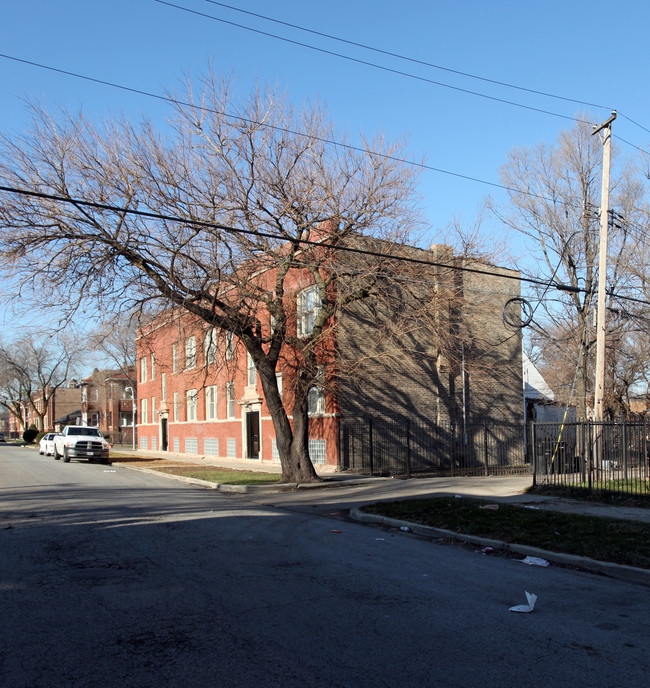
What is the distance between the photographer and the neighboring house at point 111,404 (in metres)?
75.5

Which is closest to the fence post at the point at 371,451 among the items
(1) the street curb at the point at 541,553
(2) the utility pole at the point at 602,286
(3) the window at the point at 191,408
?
(2) the utility pole at the point at 602,286

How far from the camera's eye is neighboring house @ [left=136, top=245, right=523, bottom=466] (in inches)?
800

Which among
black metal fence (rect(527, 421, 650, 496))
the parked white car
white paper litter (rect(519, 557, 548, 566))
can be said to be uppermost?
black metal fence (rect(527, 421, 650, 496))

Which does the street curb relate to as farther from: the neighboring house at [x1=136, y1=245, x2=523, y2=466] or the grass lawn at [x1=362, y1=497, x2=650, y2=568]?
the neighboring house at [x1=136, y1=245, x2=523, y2=466]

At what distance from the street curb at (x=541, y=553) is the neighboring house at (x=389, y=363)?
754 centimetres

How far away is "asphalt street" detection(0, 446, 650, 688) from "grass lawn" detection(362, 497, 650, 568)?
880 mm

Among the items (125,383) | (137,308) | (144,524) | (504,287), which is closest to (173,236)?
(137,308)

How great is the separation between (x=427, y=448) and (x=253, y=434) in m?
9.12

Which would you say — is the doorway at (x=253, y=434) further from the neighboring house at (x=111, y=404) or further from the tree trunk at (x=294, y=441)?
the neighboring house at (x=111, y=404)

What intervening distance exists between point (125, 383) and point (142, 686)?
76.2m

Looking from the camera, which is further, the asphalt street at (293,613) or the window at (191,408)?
the window at (191,408)

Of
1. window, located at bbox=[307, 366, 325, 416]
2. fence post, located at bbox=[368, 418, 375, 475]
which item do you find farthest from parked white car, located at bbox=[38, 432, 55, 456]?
fence post, located at bbox=[368, 418, 375, 475]

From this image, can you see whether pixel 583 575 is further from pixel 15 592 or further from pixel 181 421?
pixel 181 421

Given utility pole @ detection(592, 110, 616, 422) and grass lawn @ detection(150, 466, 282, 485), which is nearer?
utility pole @ detection(592, 110, 616, 422)
